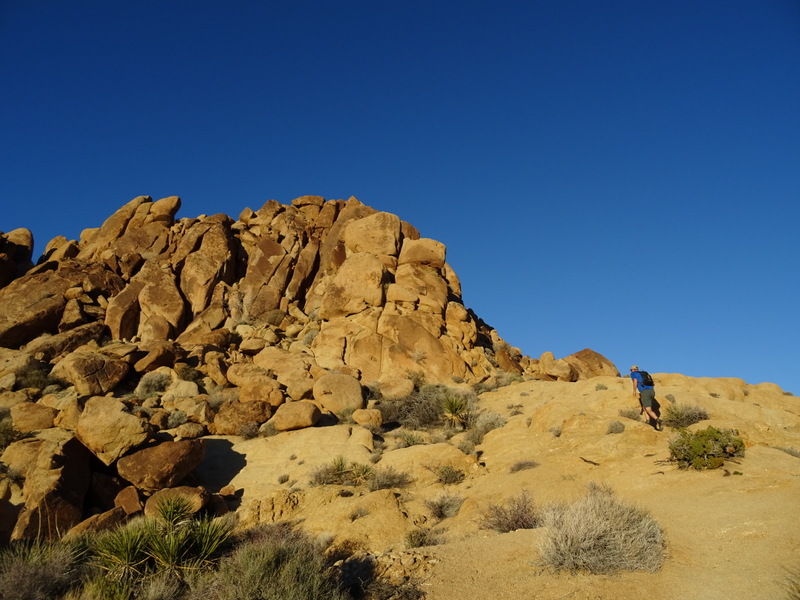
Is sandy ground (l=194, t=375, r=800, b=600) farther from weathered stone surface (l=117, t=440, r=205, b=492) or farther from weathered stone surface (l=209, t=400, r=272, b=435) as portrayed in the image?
weathered stone surface (l=117, t=440, r=205, b=492)

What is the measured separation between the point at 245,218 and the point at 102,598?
36.8m

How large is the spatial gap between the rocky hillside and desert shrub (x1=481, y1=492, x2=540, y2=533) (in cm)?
988

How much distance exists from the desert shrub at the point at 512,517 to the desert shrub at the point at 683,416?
6.01 metres

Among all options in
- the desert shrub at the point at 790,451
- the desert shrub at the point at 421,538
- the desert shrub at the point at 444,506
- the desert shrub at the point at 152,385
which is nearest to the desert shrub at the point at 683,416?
the desert shrub at the point at 790,451

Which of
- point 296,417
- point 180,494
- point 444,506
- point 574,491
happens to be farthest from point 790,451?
point 296,417

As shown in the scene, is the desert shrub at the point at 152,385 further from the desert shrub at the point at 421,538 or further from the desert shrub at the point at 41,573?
the desert shrub at the point at 421,538

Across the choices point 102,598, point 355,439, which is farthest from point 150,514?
point 102,598

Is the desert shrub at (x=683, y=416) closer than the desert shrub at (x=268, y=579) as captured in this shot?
No

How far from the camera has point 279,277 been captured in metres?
35.0

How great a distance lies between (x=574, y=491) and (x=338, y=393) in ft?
43.6

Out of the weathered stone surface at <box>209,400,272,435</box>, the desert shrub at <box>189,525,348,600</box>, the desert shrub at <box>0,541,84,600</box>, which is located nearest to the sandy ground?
the weathered stone surface at <box>209,400,272,435</box>

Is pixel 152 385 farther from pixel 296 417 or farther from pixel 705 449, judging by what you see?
pixel 705 449

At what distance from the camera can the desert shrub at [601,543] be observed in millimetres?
6477

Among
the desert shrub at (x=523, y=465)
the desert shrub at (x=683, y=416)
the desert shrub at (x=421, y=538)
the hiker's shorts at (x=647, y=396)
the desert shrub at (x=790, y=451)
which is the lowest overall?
the desert shrub at (x=421, y=538)
